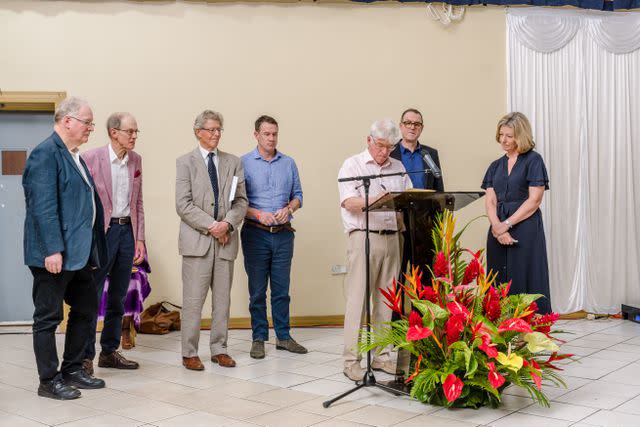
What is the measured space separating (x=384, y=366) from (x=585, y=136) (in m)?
3.32

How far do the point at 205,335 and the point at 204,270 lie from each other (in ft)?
4.67

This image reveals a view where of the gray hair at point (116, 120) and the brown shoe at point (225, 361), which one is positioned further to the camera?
the brown shoe at point (225, 361)

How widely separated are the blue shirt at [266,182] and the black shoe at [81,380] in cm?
160

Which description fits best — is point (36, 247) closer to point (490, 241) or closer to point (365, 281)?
point (365, 281)

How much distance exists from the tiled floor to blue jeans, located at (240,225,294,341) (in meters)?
0.27

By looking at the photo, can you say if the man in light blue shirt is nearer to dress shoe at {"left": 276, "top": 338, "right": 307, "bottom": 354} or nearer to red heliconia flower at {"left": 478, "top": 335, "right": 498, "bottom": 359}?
dress shoe at {"left": 276, "top": 338, "right": 307, "bottom": 354}

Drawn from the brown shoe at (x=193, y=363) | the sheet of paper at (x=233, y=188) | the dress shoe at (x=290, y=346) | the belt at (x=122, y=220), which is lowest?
the dress shoe at (x=290, y=346)

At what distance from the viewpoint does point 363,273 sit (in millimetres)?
4191

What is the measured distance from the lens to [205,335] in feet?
19.3

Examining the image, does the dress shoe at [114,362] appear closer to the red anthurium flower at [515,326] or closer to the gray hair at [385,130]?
the gray hair at [385,130]

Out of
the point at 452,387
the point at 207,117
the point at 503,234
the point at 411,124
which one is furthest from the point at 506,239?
the point at 207,117

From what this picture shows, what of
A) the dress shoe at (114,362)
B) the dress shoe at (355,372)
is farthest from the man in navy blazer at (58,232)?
the dress shoe at (355,372)

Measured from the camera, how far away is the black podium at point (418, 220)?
3.77 metres

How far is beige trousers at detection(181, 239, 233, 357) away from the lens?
15.2ft
